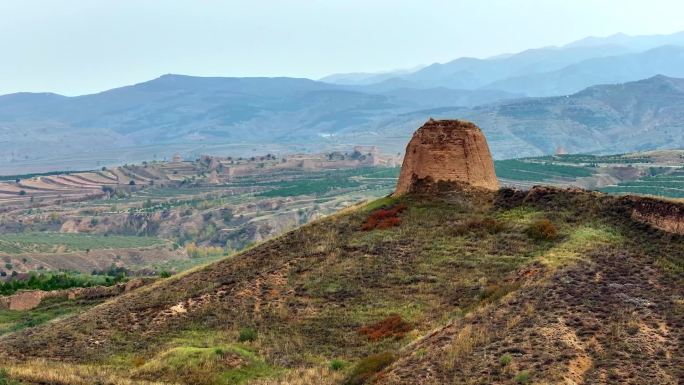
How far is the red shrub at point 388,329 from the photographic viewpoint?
33.0 metres

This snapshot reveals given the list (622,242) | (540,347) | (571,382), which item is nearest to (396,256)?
(622,242)

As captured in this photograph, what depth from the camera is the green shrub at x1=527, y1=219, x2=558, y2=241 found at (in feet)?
132

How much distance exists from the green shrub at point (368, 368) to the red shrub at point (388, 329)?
179 inches

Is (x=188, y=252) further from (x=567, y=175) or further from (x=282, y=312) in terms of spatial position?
(x=282, y=312)

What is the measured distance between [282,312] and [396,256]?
25.9 ft

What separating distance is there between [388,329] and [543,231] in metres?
11.7

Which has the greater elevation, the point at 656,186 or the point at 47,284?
the point at 656,186

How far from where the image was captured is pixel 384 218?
47.8m

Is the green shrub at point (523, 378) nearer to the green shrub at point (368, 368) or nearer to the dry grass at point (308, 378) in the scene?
the green shrub at point (368, 368)

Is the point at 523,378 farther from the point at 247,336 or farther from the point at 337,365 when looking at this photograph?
the point at 247,336

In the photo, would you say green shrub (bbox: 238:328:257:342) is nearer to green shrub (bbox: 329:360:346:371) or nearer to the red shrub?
the red shrub

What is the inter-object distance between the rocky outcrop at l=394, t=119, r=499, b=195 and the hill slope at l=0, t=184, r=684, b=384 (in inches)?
71.7

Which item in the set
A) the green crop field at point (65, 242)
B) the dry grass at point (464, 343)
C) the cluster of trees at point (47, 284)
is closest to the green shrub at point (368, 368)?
the dry grass at point (464, 343)

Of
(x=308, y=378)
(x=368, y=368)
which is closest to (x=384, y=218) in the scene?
(x=308, y=378)
